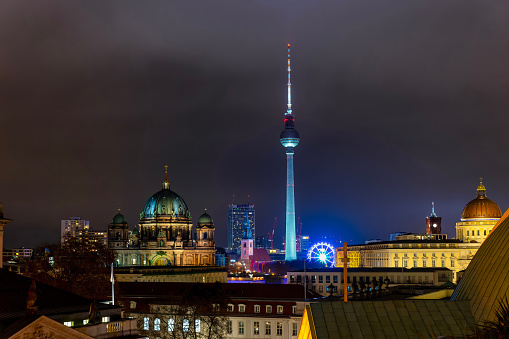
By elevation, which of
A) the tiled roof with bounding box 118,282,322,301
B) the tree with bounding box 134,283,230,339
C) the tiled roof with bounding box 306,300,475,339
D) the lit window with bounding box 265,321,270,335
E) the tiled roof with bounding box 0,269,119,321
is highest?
the tiled roof with bounding box 0,269,119,321

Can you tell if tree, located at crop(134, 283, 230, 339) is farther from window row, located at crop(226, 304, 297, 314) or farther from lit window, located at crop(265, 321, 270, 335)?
lit window, located at crop(265, 321, 270, 335)

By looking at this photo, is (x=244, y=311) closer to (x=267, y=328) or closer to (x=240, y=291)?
(x=267, y=328)

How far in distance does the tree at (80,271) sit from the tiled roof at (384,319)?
6217cm

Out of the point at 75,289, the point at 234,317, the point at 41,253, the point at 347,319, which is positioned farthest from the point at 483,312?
the point at 41,253

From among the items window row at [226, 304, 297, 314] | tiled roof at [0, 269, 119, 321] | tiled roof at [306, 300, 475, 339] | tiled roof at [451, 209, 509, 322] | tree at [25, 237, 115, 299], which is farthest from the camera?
window row at [226, 304, 297, 314]

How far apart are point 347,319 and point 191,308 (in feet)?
249

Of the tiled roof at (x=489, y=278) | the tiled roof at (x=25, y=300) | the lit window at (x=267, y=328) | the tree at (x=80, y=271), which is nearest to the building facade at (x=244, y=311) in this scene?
the lit window at (x=267, y=328)

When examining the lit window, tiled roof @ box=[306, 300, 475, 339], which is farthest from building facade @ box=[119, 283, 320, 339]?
tiled roof @ box=[306, 300, 475, 339]

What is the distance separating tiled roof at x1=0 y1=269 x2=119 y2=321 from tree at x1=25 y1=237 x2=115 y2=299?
46839mm

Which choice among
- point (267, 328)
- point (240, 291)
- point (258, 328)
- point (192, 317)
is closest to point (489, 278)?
point (192, 317)

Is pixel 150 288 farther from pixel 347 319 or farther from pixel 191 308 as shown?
pixel 347 319

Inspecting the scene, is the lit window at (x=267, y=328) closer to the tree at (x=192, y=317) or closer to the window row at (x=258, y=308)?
the window row at (x=258, y=308)

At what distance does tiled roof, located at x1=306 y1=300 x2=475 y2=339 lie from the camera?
48438 millimetres

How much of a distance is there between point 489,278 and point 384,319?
1037 cm
